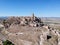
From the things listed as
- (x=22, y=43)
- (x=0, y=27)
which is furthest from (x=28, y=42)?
(x=0, y=27)

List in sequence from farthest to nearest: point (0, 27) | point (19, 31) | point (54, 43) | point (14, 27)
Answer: point (0, 27), point (14, 27), point (19, 31), point (54, 43)

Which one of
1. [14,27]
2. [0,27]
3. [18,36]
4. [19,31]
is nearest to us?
[18,36]

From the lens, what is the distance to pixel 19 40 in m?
74.1

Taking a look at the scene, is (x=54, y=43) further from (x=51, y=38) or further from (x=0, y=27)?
(x=0, y=27)

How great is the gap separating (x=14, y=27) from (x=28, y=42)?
2731 centimetres

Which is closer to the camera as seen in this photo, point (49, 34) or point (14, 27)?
point (49, 34)

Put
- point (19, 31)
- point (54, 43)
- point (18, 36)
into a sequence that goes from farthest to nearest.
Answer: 1. point (19, 31)
2. point (18, 36)
3. point (54, 43)

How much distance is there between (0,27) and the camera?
105375mm

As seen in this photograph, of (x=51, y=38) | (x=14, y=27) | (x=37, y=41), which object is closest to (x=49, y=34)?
(x=51, y=38)

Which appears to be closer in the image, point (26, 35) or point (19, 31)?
point (26, 35)

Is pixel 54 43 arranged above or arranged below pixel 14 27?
below

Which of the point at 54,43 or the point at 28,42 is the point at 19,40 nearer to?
the point at 28,42

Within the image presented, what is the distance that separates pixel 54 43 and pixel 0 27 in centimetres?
5244

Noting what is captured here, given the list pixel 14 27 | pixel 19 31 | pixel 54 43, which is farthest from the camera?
pixel 14 27
